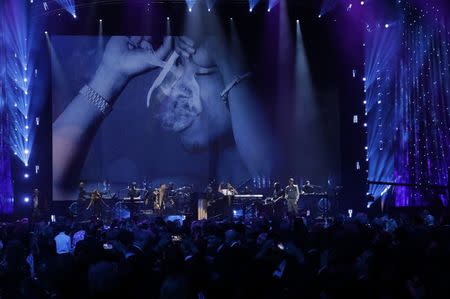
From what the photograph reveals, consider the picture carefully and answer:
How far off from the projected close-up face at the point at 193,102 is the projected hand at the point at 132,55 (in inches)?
32.1

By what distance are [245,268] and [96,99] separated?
2561 cm

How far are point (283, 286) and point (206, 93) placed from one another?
25338 mm

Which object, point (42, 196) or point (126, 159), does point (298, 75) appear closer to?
point (126, 159)

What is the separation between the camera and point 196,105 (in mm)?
31797

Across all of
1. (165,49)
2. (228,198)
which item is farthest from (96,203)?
(165,49)

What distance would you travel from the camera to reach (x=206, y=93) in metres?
31.8

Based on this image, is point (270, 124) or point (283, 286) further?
point (270, 124)

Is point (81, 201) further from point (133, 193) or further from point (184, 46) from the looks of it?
point (184, 46)

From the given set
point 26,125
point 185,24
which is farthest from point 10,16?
point 185,24

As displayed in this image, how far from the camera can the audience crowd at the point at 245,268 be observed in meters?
5.52

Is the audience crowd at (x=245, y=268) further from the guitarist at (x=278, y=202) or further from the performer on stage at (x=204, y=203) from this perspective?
the guitarist at (x=278, y=202)

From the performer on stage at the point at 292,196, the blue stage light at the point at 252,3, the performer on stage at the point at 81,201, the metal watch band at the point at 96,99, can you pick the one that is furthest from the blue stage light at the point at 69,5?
the performer on stage at the point at 292,196

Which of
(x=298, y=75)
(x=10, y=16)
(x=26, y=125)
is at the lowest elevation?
(x=26, y=125)

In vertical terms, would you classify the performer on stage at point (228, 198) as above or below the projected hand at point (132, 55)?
below
